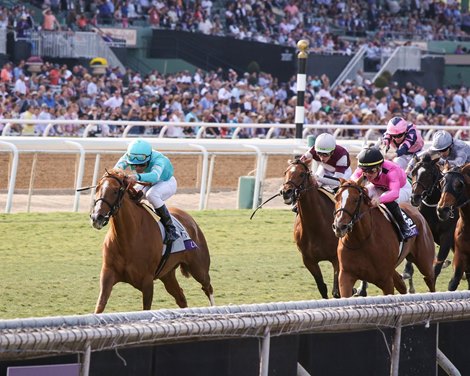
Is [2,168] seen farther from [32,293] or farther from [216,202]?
[32,293]

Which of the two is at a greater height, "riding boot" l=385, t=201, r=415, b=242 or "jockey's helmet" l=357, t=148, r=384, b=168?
"jockey's helmet" l=357, t=148, r=384, b=168

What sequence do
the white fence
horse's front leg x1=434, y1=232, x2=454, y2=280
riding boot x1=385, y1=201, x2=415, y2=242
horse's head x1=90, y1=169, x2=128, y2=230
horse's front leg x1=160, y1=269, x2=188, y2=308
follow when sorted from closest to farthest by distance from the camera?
horse's head x1=90, y1=169, x2=128, y2=230 → horse's front leg x1=160, y1=269, x2=188, y2=308 → riding boot x1=385, y1=201, x2=415, y2=242 → horse's front leg x1=434, y1=232, x2=454, y2=280 → the white fence

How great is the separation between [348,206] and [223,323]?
2858 millimetres

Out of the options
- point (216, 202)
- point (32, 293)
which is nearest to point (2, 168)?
point (216, 202)

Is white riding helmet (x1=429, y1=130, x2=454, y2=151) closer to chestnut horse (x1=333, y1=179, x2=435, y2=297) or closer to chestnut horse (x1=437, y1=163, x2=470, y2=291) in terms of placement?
chestnut horse (x1=437, y1=163, x2=470, y2=291)

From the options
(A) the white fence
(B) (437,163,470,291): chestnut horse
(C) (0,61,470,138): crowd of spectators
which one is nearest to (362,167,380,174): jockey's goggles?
(B) (437,163,470,291): chestnut horse

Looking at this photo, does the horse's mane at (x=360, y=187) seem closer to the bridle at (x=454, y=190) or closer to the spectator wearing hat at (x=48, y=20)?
the bridle at (x=454, y=190)

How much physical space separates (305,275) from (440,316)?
4.66 metres

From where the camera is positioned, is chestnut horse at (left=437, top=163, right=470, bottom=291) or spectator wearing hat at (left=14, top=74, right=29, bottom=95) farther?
spectator wearing hat at (left=14, top=74, right=29, bottom=95)

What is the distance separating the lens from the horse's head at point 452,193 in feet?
27.7

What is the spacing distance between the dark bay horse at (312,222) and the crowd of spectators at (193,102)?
7.55 metres

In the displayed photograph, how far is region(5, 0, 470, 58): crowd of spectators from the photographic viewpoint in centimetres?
2494

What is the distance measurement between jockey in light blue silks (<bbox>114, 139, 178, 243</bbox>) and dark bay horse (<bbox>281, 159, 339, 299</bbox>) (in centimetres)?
108

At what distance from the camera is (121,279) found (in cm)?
720
